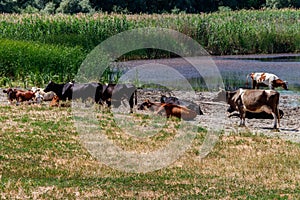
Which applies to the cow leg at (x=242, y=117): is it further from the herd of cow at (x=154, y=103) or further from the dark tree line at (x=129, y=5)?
the dark tree line at (x=129, y=5)

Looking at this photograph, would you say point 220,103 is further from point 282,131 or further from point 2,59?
point 2,59

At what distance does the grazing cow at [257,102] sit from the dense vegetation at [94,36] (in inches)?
334

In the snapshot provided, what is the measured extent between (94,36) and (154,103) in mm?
18348

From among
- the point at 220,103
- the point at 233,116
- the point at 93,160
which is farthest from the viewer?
the point at 220,103

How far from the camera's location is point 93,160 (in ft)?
42.4

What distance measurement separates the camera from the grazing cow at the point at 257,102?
17297 mm

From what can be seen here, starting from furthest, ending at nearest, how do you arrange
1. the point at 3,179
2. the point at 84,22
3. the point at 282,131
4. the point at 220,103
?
the point at 84,22, the point at 220,103, the point at 282,131, the point at 3,179

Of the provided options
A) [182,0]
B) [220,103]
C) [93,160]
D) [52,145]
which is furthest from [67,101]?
[182,0]

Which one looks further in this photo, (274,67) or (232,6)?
(232,6)

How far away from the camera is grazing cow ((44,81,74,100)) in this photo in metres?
19.8

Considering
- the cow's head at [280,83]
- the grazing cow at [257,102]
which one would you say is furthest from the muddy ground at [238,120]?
the cow's head at [280,83]

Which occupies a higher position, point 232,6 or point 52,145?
point 232,6

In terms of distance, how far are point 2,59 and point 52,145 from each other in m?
→ 12.1

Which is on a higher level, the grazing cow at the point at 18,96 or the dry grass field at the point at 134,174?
the grazing cow at the point at 18,96
